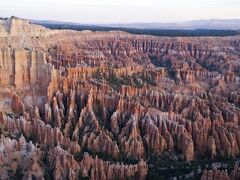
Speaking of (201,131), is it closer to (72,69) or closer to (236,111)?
(236,111)

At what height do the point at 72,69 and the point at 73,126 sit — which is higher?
the point at 72,69

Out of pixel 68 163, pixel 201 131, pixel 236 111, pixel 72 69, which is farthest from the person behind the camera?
pixel 72 69

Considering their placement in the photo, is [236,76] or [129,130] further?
[236,76]

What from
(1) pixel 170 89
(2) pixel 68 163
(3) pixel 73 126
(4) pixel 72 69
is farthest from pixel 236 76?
(2) pixel 68 163

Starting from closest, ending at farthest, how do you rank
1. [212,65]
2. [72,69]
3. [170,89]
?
[72,69], [170,89], [212,65]

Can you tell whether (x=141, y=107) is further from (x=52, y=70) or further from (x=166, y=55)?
(x=166, y=55)

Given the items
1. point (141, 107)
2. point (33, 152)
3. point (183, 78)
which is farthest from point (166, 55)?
point (33, 152)
